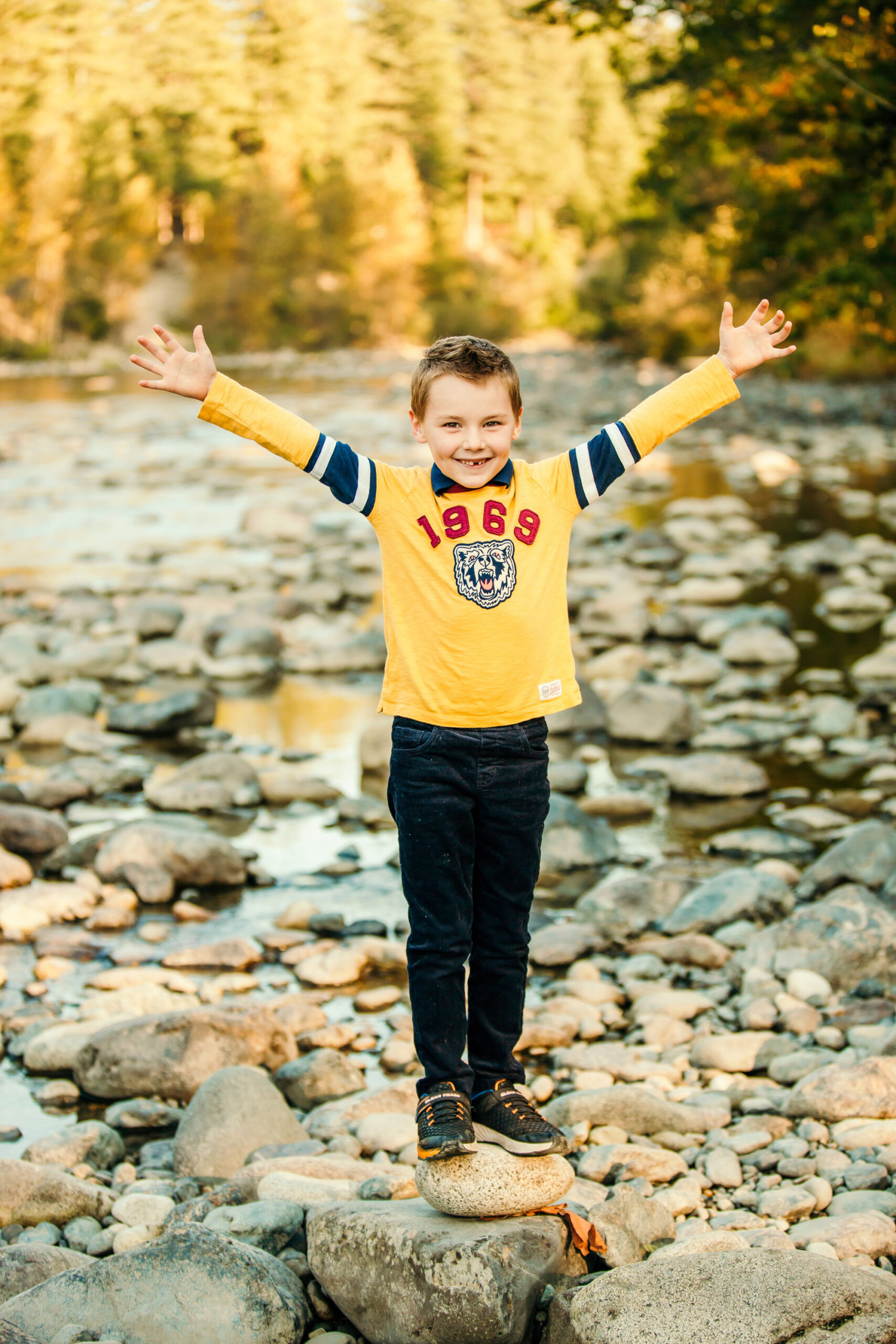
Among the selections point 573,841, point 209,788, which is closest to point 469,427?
point 573,841

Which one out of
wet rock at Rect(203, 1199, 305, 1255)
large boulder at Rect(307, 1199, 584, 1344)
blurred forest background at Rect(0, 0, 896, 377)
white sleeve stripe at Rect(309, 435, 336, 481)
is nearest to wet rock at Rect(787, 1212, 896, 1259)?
large boulder at Rect(307, 1199, 584, 1344)

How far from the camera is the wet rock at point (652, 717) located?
809 centimetres

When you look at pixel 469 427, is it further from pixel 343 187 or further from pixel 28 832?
pixel 343 187

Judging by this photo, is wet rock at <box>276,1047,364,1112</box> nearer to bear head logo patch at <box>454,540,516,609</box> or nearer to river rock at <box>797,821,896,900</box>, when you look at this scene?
bear head logo patch at <box>454,540,516,609</box>

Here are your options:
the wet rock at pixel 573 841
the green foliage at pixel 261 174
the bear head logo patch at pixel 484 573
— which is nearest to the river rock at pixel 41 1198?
the bear head logo patch at pixel 484 573

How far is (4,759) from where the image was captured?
311 inches

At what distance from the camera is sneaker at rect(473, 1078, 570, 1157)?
3043mm

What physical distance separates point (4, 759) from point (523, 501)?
564 cm

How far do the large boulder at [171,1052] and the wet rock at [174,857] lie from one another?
1.57m

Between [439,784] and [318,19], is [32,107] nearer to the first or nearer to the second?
[318,19]

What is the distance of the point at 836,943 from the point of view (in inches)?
198

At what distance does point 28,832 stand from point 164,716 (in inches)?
80.4

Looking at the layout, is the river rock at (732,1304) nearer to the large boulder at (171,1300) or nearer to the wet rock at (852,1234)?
the wet rock at (852,1234)

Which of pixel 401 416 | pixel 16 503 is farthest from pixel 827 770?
pixel 401 416
